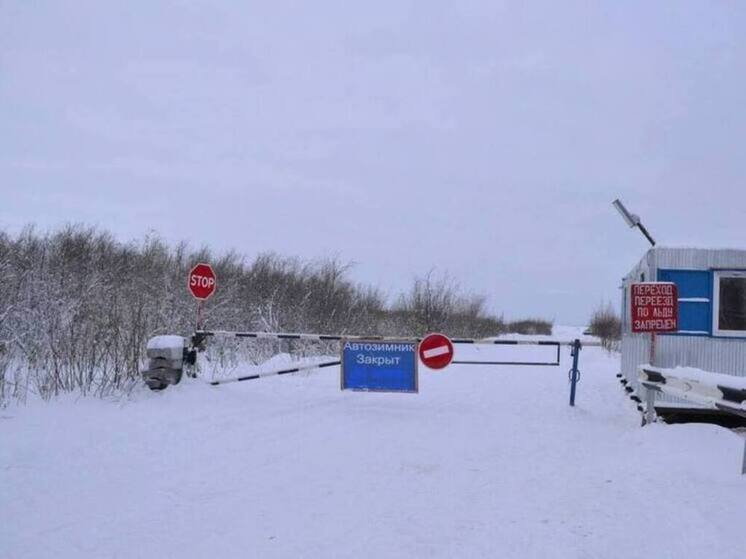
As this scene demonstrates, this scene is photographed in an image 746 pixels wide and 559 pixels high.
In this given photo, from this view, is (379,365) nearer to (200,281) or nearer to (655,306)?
(200,281)

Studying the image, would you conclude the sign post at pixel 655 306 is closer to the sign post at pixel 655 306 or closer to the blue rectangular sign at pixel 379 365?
the sign post at pixel 655 306

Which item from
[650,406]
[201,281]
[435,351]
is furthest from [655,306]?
[201,281]

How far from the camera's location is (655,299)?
378 inches

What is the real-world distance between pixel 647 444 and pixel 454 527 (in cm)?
398

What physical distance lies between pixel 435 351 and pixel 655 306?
138 inches

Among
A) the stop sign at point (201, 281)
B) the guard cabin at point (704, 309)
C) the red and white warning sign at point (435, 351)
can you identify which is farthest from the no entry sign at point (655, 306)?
the stop sign at point (201, 281)

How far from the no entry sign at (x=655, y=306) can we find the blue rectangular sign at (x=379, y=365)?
11.6 ft

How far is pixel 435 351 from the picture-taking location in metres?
11.2

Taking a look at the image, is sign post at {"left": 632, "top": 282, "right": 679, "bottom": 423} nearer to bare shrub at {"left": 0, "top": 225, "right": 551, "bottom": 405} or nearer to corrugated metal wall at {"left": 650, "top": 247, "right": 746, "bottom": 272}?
corrugated metal wall at {"left": 650, "top": 247, "right": 746, "bottom": 272}

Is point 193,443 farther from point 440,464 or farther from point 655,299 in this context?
point 655,299

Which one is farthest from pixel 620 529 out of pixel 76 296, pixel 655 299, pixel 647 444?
pixel 76 296

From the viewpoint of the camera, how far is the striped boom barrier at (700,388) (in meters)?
6.65

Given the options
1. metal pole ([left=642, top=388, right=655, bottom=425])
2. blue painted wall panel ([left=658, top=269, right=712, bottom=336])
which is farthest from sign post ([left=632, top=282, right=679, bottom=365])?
blue painted wall panel ([left=658, top=269, right=712, bottom=336])

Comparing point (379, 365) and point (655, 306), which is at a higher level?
point (655, 306)
